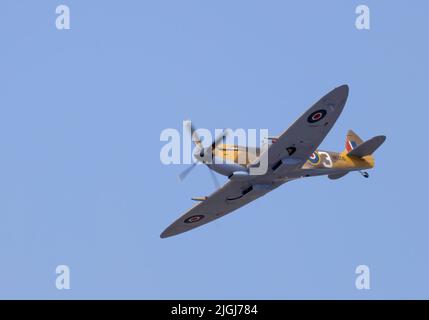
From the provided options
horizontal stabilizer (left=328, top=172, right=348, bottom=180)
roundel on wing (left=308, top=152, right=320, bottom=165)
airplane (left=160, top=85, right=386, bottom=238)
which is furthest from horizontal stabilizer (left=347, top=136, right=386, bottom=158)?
roundel on wing (left=308, top=152, right=320, bottom=165)

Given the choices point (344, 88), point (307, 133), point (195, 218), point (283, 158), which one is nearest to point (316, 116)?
point (307, 133)

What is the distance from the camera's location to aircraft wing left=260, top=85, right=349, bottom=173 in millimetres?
24766

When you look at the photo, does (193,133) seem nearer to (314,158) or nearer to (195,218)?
(314,158)

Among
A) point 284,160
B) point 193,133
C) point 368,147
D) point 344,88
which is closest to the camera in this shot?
point 344,88

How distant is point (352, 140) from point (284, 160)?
5102 millimetres

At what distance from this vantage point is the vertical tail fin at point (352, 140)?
30.3 meters

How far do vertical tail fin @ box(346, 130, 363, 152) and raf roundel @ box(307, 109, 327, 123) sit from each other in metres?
5.17

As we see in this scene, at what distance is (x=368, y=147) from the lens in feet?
94.4

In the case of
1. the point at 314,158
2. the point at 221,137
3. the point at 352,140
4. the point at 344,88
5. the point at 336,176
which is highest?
the point at 344,88

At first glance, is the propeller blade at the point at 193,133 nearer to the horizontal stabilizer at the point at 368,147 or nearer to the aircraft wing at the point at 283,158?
the aircraft wing at the point at 283,158

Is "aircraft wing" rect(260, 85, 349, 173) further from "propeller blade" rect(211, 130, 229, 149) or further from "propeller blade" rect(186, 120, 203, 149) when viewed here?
"propeller blade" rect(186, 120, 203, 149)

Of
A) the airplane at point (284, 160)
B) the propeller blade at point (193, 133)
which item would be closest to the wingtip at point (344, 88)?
the airplane at point (284, 160)
